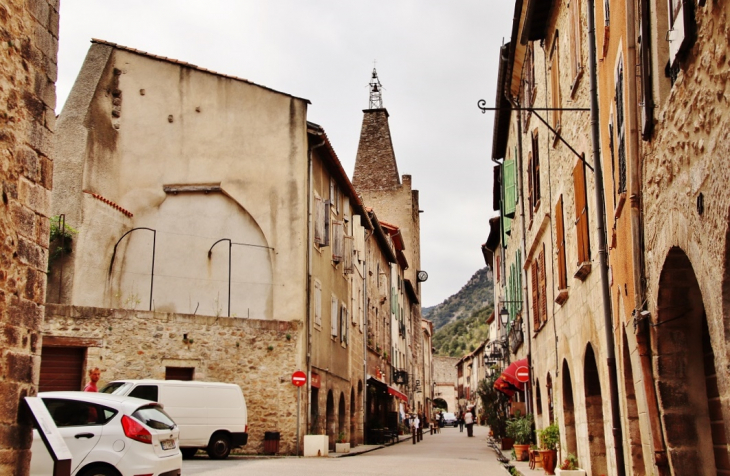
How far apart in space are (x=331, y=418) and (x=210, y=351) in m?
6.55

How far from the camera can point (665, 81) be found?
6.73 meters

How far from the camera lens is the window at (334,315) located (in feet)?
90.8

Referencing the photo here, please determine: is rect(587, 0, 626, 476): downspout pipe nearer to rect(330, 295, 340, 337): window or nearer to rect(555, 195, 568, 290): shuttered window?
rect(555, 195, 568, 290): shuttered window

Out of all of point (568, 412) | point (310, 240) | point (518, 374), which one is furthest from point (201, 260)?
point (568, 412)

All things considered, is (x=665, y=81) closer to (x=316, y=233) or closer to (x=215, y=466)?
(x=215, y=466)

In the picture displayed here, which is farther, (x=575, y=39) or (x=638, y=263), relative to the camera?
(x=575, y=39)

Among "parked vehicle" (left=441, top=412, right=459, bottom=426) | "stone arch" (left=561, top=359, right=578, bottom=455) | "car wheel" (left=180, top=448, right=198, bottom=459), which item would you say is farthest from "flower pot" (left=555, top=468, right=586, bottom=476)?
"parked vehicle" (left=441, top=412, right=459, bottom=426)

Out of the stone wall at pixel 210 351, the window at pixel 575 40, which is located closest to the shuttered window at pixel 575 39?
the window at pixel 575 40

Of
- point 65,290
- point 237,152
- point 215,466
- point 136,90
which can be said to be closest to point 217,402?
point 215,466

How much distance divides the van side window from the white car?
740 cm

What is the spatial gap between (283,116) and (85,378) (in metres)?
9.20

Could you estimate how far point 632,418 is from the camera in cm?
971

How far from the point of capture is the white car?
9.98 m

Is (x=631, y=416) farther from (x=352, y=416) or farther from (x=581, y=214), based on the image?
(x=352, y=416)
